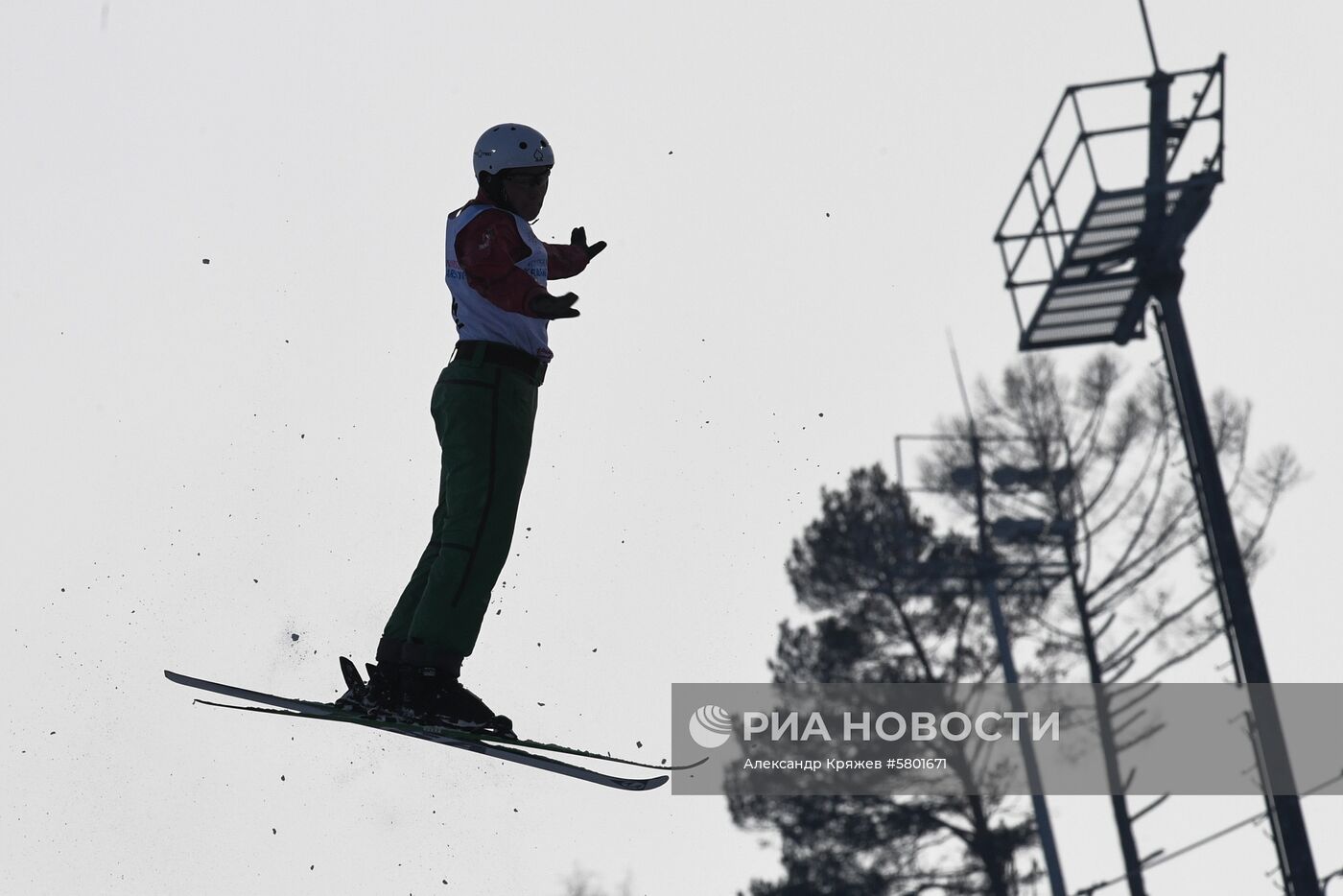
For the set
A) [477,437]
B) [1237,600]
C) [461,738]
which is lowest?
[461,738]

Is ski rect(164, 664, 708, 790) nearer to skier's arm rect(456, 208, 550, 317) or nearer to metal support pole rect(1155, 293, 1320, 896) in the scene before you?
skier's arm rect(456, 208, 550, 317)

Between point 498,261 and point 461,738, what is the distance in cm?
227

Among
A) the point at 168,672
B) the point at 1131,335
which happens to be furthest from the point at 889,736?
the point at 168,672

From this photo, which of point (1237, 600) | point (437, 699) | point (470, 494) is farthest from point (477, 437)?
point (1237, 600)

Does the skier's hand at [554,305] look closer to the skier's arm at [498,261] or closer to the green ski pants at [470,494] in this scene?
the skier's arm at [498,261]

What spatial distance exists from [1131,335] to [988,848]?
16.7 m

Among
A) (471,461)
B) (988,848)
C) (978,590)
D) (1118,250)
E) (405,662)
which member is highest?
(978,590)

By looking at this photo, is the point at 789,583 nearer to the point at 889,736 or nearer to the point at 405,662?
the point at 889,736

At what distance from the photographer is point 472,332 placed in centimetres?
856

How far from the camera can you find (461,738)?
338 inches

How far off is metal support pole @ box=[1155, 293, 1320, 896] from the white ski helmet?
10.1m

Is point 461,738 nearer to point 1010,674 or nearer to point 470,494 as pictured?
point 470,494

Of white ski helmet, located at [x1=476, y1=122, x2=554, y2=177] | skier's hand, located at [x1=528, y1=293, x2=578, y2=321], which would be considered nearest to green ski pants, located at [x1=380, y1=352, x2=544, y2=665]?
skier's hand, located at [x1=528, y1=293, x2=578, y2=321]

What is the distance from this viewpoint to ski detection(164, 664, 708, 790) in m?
8.52
